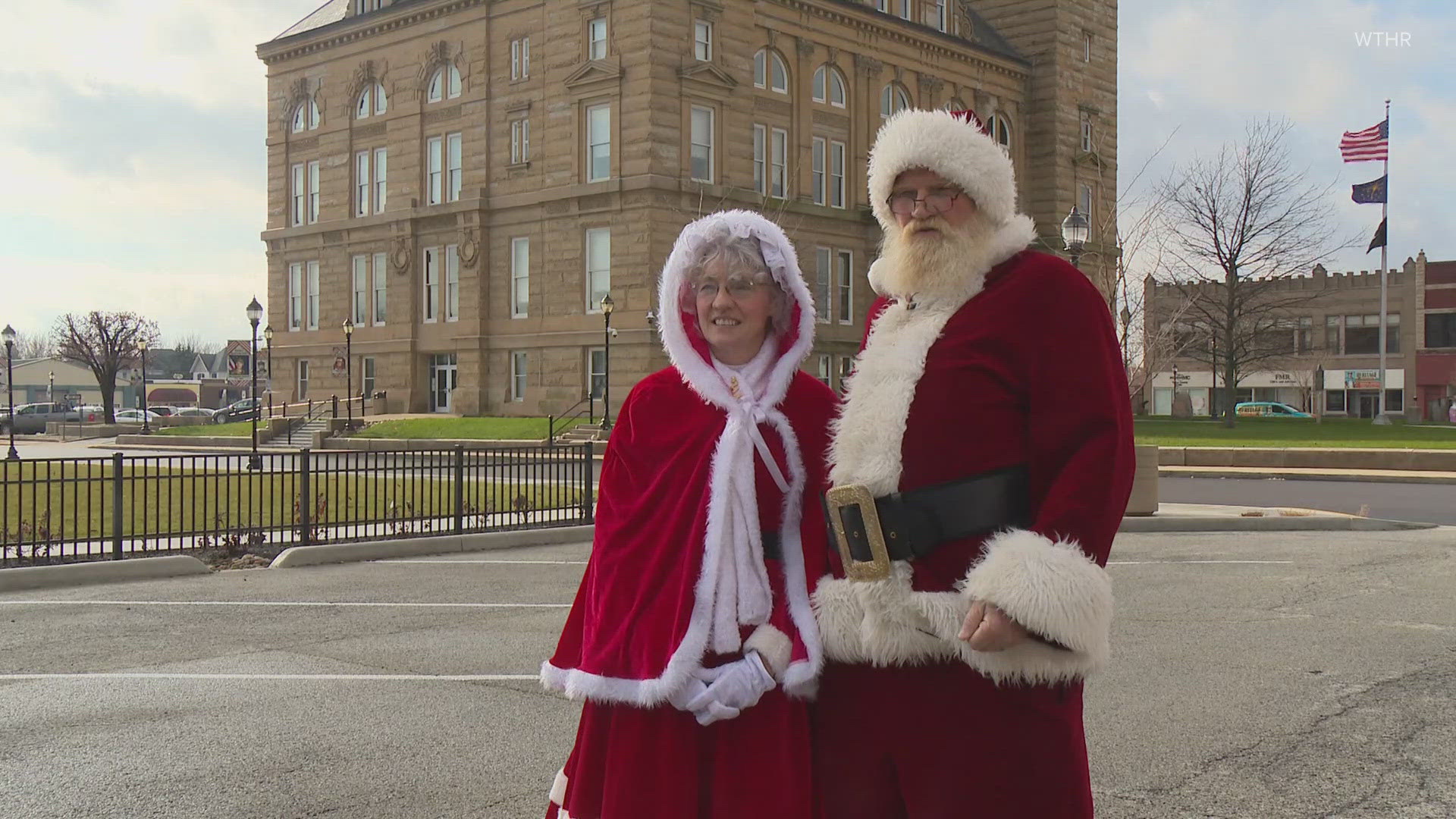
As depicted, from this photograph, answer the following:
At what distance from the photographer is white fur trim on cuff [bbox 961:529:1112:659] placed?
267cm

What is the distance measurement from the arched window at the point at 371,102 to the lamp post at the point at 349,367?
8420 mm

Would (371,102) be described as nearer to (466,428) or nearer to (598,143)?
(598,143)

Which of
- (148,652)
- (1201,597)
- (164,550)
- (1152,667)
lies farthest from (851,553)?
(164,550)

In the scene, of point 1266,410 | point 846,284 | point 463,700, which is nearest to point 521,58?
point 846,284

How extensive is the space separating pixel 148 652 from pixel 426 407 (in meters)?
40.4

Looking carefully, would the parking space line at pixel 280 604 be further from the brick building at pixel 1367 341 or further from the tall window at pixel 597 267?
the brick building at pixel 1367 341

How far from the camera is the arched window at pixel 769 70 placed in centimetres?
4503

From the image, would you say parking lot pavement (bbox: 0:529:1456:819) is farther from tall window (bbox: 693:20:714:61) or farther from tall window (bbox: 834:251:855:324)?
tall window (bbox: 834:251:855:324)

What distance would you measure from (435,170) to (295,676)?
42.6 m

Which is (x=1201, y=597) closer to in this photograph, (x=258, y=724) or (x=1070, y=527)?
(x=258, y=724)

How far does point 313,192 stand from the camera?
5209 cm

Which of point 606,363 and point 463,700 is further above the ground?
point 606,363

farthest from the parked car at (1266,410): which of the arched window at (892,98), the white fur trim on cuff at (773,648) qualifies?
the white fur trim on cuff at (773,648)

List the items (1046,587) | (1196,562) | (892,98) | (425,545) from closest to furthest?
(1046,587) < (1196,562) < (425,545) < (892,98)
